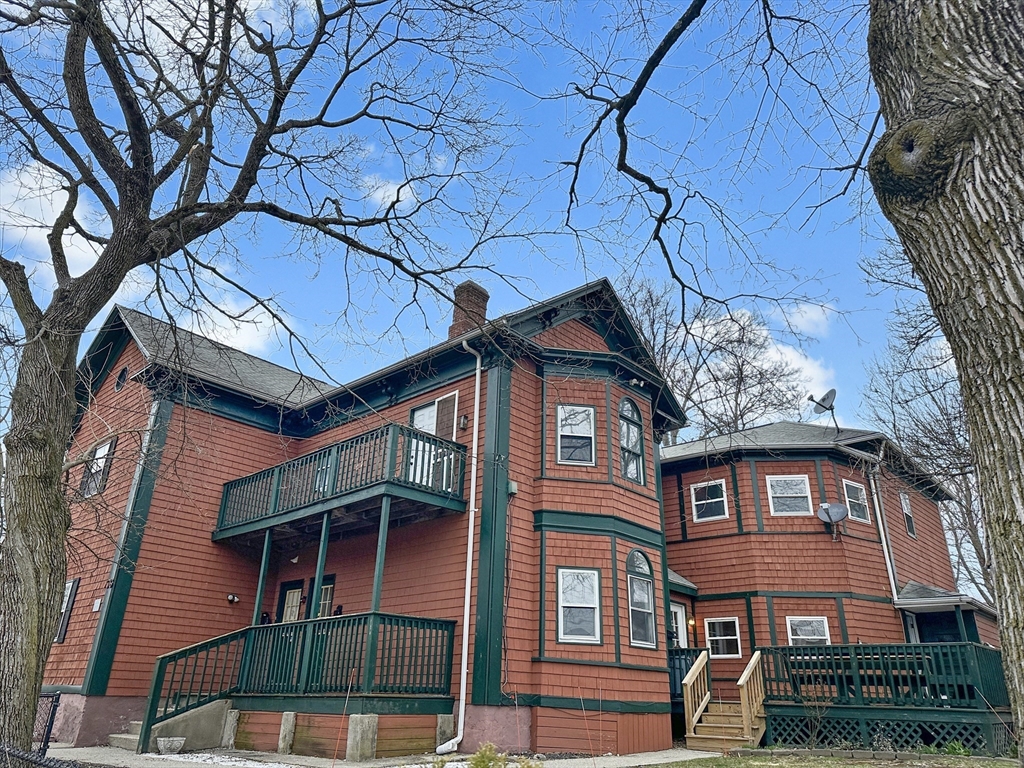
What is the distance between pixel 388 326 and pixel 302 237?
4.74 feet

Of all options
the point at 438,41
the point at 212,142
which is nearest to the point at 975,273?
the point at 438,41

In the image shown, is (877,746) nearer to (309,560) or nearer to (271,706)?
(271,706)

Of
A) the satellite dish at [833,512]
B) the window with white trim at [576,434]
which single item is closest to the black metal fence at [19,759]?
the window with white trim at [576,434]

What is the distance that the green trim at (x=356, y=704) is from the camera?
9133 mm

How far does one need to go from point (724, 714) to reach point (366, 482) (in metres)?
7.34

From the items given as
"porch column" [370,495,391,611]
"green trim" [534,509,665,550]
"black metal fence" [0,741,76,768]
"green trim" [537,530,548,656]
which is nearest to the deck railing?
"green trim" [534,509,665,550]

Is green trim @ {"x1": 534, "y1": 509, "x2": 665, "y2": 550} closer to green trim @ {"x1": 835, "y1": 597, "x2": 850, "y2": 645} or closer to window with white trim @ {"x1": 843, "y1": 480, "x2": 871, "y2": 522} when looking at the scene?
green trim @ {"x1": 835, "y1": 597, "x2": 850, "y2": 645}

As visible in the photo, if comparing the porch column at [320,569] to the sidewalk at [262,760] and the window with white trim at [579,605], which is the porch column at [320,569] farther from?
the window with white trim at [579,605]

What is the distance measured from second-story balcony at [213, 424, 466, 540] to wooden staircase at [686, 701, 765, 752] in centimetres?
570

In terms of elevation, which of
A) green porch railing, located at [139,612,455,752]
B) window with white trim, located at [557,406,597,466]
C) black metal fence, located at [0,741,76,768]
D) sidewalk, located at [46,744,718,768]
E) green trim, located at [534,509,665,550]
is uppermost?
window with white trim, located at [557,406,597,466]

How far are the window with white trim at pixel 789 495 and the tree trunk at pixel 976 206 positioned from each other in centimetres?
1393

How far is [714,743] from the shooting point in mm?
11570

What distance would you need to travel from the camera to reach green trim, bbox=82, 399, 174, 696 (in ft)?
37.6

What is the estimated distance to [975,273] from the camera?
2555 mm
